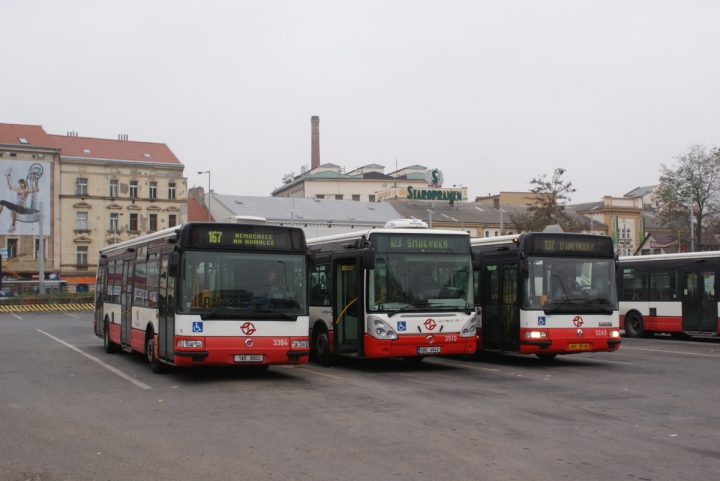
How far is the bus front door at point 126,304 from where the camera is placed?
18.3 metres

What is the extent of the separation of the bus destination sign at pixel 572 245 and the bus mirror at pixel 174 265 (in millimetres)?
7572

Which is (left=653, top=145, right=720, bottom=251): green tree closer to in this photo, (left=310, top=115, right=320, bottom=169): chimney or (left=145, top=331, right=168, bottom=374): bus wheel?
(left=145, top=331, right=168, bottom=374): bus wheel

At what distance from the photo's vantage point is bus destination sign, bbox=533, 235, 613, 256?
17.4 metres

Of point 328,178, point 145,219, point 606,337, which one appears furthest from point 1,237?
point 606,337

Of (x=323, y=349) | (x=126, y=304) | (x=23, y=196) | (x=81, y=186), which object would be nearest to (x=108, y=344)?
(x=126, y=304)

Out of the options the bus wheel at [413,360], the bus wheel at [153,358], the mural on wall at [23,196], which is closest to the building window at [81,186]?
the mural on wall at [23,196]

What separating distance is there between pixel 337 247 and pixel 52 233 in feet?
206

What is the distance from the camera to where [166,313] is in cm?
1462

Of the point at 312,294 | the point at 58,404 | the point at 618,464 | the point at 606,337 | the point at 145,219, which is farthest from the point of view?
the point at 145,219

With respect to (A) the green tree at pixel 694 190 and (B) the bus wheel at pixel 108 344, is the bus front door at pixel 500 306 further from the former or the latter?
(A) the green tree at pixel 694 190

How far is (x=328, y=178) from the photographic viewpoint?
341 feet

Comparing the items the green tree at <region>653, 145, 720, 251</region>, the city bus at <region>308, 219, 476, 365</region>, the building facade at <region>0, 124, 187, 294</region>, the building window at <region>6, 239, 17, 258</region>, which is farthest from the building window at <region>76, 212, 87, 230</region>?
the city bus at <region>308, 219, 476, 365</region>

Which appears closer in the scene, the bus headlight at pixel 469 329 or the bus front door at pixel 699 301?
the bus headlight at pixel 469 329

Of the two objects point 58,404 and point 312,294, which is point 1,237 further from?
point 58,404
